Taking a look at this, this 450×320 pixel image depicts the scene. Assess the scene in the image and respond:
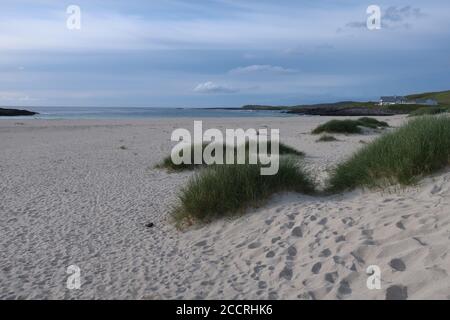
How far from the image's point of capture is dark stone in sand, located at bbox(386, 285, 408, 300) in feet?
13.9

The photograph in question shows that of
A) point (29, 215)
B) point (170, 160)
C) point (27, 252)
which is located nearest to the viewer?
point (27, 252)

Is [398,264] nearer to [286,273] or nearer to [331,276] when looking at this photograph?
[331,276]

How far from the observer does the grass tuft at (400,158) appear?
7023 millimetres

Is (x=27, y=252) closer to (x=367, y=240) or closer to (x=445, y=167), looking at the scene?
(x=367, y=240)

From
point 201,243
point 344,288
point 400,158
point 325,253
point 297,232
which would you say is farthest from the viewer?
point 400,158

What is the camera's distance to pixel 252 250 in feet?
19.1

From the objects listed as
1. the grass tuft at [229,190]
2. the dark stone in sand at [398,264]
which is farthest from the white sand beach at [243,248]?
the grass tuft at [229,190]

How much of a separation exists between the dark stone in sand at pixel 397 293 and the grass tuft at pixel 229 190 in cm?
299

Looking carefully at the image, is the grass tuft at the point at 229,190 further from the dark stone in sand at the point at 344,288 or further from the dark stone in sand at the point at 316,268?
the dark stone in sand at the point at 344,288

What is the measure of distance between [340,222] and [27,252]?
390cm

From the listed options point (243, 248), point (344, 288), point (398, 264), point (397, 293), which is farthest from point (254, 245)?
point (397, 293)

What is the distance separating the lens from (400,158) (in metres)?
7.13

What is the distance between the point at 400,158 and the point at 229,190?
8.19 feet
